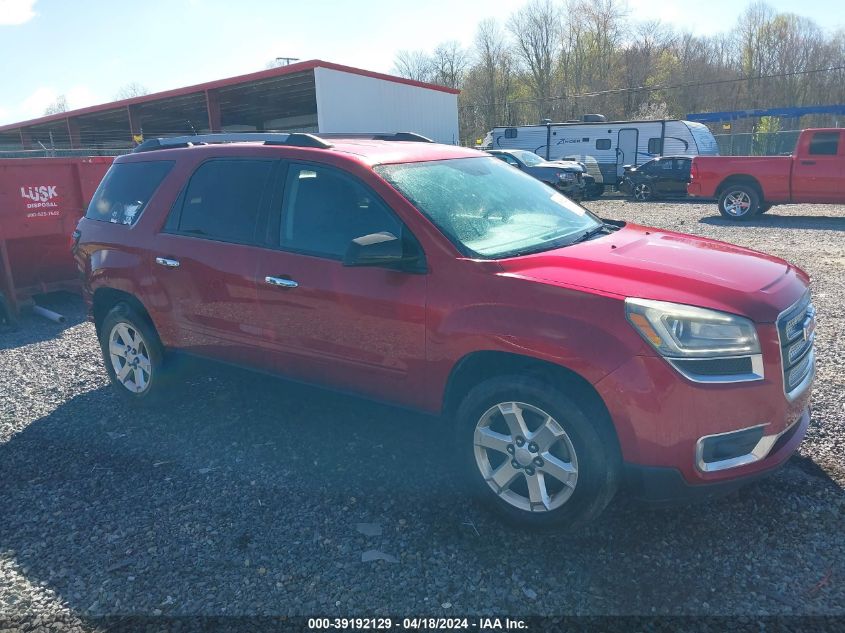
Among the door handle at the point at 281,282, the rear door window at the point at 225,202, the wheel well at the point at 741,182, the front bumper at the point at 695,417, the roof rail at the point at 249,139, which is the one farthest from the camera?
the wheel well at the point at 741,182

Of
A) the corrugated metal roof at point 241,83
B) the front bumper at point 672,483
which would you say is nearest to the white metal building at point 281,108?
the corrugated metal roof at point 241,83

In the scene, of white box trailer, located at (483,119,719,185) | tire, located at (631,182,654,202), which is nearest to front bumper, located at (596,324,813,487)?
tire, located at (631,182,654,202)

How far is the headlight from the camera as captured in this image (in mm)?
2750

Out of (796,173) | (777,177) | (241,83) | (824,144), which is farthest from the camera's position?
(241,83)

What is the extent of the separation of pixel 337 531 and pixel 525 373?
1.25m

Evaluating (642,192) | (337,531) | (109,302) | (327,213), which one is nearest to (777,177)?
(642,192)

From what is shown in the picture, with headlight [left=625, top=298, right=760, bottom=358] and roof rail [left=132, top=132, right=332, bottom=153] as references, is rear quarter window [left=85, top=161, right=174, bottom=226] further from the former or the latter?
headlight [left=625, top=298, right=760, bottom=358]

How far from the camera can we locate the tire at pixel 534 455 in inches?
114

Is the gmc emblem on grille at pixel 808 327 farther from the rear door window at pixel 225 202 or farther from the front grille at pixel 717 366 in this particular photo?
the rear door window at pixel 225 202

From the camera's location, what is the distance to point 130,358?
4949 mm

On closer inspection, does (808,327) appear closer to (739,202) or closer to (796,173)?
(796,173)

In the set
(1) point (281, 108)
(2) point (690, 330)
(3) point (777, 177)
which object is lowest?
(3) point (777, 177)

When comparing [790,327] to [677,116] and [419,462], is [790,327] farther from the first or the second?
[677,116]

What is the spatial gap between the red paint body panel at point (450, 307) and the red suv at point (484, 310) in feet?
0.03
